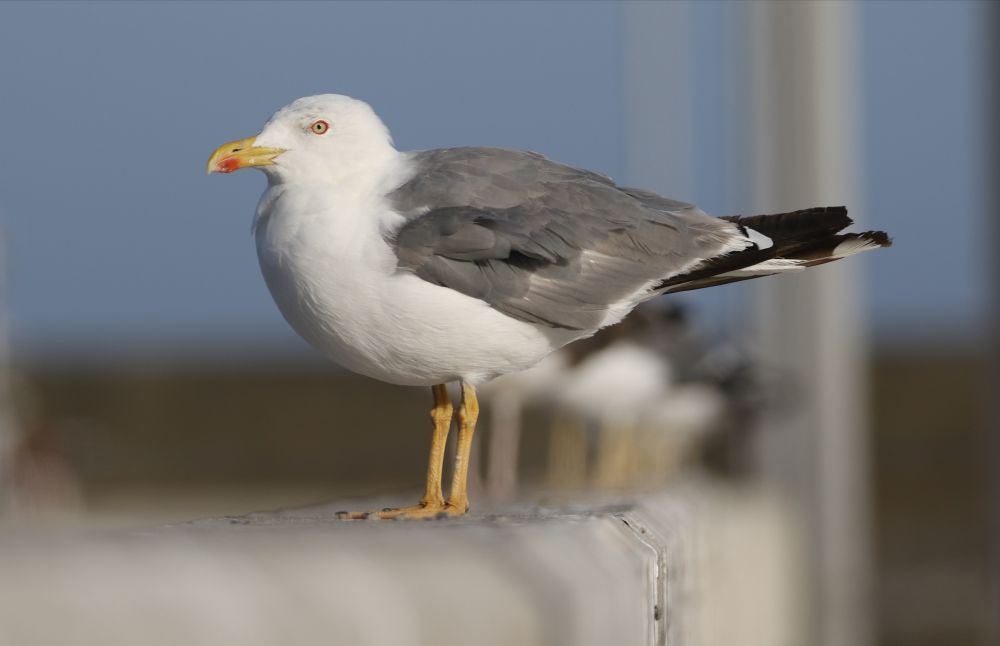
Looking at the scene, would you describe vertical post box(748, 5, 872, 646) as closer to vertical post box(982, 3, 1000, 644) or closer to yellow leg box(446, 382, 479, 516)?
vertical post box(982, 3, 1000, 644)

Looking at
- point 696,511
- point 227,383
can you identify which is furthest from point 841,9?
point 227,383

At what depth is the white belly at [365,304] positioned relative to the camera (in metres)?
3.87

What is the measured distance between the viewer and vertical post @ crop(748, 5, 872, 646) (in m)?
18.8

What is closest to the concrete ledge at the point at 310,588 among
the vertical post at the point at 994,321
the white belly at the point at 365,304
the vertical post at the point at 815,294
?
the white belly at the point at 365,304

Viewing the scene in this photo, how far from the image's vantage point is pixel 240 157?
4.16 metres

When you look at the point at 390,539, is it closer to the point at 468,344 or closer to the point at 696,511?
the point at 468,344

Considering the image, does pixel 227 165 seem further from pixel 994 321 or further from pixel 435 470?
pixel 994 321

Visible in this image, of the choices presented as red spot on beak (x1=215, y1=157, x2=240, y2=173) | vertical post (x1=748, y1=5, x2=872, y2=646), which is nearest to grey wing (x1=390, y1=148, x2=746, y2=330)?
red spot on beak (x1=215, y1=157, x2=240, y2=173)

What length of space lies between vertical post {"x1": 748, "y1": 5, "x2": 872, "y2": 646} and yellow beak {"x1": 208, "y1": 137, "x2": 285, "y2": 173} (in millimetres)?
14761

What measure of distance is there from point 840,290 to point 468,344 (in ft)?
52.8

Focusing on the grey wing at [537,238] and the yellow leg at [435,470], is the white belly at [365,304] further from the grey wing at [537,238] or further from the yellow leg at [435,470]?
the yellow leg at [435,470]

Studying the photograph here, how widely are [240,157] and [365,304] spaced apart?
21.8 inches

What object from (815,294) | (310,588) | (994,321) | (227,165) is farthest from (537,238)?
(815,294)

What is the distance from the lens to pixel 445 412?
14.5 ft
